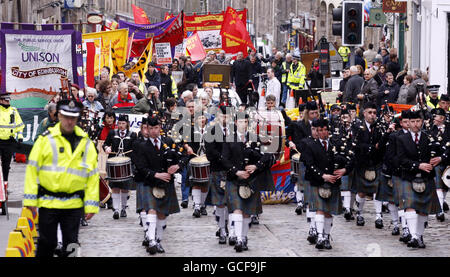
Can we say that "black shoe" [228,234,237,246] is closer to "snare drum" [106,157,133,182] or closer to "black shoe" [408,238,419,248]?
"black shoe" [408,238,419,248]

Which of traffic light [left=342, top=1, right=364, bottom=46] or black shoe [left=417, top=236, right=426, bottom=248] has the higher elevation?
traffic light [left=342, top=1, right=364, bottom=46]

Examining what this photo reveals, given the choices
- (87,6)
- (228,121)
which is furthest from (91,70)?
(87,6)

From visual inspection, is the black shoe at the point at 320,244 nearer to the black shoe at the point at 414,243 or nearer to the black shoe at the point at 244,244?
the black shoe at the point at 244,244

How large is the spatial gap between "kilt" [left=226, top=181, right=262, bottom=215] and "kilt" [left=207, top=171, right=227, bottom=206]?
51cm

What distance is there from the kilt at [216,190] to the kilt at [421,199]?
2.48m

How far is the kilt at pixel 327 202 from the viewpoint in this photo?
46.2 feet

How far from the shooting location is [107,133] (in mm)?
18125

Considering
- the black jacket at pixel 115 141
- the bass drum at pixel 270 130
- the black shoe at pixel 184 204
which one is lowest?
the black shoe at pixel 184 204

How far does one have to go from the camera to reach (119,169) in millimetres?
16422

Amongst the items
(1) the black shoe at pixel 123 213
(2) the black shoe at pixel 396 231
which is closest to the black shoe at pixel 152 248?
(1) the black shoe at pixel 123 213

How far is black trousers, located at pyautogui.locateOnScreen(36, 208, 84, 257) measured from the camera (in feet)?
35.3

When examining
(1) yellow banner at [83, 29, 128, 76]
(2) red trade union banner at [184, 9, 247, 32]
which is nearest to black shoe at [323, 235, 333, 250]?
(1) yellow banner at [83, 29, 128, 76]

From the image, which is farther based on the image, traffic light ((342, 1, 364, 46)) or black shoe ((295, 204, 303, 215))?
traffic light ((342, 1, 364, 46))

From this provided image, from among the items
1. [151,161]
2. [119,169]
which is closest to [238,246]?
[151,161]
